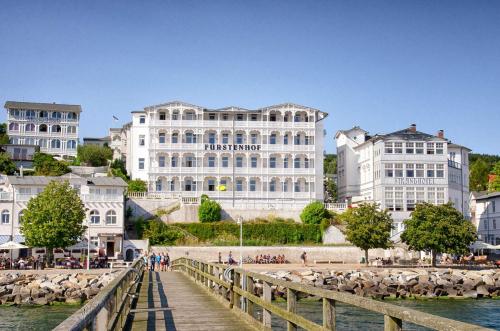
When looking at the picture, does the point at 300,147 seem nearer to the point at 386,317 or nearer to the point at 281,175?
the point at 281,175

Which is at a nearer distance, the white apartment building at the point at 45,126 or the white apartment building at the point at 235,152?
the white apartment building at the point at 235,152

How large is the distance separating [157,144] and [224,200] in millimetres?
12087

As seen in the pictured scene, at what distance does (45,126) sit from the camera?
11438 centimetres

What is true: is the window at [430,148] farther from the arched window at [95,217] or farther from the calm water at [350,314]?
the arched window at [95,217]

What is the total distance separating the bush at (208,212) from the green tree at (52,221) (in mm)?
18364

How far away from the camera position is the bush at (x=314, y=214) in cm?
7462

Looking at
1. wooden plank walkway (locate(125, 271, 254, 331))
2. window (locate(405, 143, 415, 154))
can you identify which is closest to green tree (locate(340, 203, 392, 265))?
window (locate(405, 143, 415, 154))

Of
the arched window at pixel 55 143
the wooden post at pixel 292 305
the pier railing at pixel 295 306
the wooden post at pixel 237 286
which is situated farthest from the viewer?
the arched window at pixel 55 143

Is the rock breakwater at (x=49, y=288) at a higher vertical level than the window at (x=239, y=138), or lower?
lower

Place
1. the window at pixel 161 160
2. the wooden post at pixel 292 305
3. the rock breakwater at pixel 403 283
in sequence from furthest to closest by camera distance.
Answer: the window at pixel 161 160, the rock breakwater at pixel 403 283, the wooden post at pixel 292 305

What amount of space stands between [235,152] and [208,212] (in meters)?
14.0

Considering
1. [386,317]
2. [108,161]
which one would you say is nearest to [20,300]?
[386,317]

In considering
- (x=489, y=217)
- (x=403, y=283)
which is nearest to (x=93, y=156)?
(x=489, y=217)

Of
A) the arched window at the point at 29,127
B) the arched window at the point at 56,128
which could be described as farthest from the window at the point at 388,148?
the arched window at the point at 29,127
